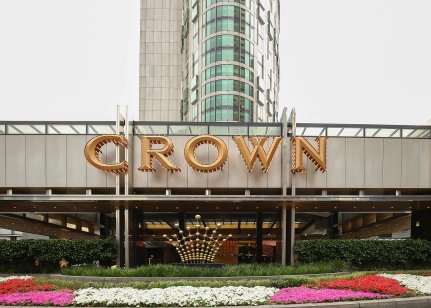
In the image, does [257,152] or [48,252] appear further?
[257,152]

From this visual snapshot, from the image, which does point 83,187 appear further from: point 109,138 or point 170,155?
point 170,155

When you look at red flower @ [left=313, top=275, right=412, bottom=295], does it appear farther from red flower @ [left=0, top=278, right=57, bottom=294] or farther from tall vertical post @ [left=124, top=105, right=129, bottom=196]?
tall vertical post @ [left=124, top=105, right=129, bottom=196]

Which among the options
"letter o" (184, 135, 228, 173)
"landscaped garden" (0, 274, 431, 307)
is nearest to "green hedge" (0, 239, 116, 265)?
"landscaped garden" (0, 274, 431, 307)

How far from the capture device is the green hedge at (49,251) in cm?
2367

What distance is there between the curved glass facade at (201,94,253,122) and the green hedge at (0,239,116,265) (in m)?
47.4

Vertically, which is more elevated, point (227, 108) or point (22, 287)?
point (227, 108)

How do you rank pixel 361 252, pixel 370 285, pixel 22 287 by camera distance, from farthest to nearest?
pixel 361 252, pixel 22 287, pixel 370 285

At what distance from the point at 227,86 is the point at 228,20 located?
36.6ft

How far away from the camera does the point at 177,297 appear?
44.9ft

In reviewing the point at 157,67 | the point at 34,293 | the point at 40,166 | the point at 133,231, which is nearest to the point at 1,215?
the point at 40,166

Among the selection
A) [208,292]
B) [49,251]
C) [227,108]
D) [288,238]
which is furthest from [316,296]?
[227,108]

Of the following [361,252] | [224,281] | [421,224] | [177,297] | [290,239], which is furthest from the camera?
[421,224]

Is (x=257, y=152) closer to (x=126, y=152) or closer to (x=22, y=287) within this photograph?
(x=126, y=152)

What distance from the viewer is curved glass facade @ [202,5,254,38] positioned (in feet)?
235
